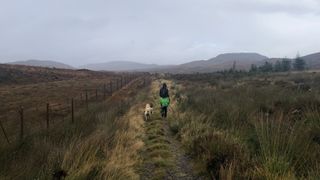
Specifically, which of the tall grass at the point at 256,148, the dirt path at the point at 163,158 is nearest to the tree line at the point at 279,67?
the dirt path at the point at 163,158

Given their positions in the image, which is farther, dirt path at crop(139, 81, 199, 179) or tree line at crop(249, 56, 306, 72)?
tree line at crop(249, 56, 306, 72)

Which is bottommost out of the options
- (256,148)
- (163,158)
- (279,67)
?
(279,67)

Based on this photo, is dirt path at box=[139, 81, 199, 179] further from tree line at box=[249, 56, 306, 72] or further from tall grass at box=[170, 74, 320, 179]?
tree line at box=[249, 56, 306, 72]

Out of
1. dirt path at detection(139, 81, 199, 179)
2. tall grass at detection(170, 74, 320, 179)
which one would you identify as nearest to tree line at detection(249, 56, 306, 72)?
dirt path at detection(139, 81, 199, 179)

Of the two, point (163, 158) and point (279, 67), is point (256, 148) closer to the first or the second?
point (163, 158)

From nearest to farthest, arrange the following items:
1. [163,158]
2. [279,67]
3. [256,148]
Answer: [256,148] → [163,158] → [279,67]

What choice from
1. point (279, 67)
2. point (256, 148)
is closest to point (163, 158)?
point (256, 148)

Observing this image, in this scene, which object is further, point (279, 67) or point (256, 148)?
point (279, 67)

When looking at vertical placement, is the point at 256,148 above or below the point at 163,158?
above

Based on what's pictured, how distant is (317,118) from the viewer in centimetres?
1100

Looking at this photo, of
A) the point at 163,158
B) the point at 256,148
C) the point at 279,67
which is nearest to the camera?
the point at 256,148

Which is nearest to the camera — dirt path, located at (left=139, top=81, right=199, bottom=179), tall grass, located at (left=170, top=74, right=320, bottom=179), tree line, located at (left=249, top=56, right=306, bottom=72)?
tall grass, located at (left=170, top=74, right=320, bottom=179)

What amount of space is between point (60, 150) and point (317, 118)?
593 cm

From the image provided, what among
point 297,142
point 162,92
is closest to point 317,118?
point 297,142
